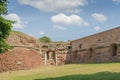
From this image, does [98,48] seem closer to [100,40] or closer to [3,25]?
[100,40]

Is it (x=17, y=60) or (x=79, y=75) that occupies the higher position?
(x=17, y=60)

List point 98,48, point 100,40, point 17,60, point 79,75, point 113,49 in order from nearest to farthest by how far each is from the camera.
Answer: point 79,75, point 17,60, point 113,49, point 100,40, point 98,48

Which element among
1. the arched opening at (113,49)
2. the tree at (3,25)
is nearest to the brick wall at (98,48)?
the arched opening at (113,49)

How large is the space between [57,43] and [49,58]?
250 cm

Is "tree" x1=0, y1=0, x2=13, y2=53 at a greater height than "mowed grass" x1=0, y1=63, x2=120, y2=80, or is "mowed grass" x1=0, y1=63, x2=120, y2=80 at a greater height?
"tree" x1=0, y1=0, x2=13, y2=53

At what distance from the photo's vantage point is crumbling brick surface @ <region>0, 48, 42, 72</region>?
2669 centimetres

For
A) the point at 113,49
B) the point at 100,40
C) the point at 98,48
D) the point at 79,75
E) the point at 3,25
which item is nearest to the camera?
the point at 79,75

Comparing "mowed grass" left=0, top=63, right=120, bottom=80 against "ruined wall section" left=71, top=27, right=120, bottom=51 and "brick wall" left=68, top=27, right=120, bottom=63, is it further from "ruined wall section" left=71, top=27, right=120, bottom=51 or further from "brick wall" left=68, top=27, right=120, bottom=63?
"brick wall" left=68, top=27, right=120, bottom=63

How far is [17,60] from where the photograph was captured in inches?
1097

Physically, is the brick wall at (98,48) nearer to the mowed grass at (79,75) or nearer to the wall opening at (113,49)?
the wall opening at (113,49)

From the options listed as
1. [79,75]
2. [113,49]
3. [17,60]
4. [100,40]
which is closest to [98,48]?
[100,40]

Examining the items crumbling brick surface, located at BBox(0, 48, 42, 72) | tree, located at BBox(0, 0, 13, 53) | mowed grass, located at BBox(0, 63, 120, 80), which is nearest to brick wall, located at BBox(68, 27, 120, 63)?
crumbling brick surface, located at BBox(0, 48, 42, 72)

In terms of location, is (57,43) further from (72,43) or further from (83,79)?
(83,79)

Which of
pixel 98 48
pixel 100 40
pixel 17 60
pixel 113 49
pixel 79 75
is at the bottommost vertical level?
pixel 79 75
